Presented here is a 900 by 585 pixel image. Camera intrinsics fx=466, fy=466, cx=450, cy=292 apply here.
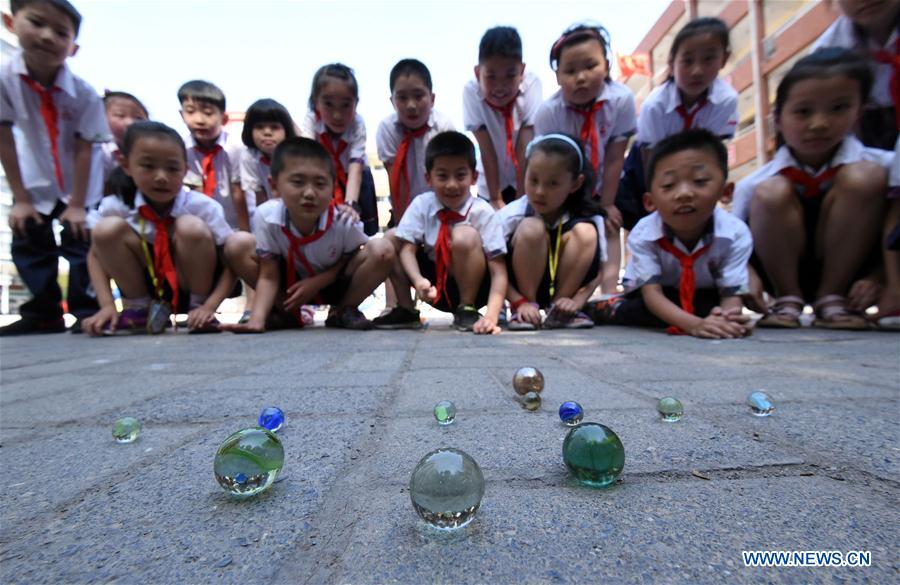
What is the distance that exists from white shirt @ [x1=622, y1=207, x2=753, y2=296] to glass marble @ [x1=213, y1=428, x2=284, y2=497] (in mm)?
2171

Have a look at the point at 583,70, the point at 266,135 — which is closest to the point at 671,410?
the point at 583,70

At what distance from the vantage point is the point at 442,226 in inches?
106

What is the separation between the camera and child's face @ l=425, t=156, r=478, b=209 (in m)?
2.66

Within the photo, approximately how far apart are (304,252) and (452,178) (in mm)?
947

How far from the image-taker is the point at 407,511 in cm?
49

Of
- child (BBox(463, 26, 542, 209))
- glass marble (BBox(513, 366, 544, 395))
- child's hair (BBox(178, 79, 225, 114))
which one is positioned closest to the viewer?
glass marble (BBox(513, 366, 544, 395))

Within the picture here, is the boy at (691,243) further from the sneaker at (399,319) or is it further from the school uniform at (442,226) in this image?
the sneaker at (399,319)

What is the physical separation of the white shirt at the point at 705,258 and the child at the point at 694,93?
0.83 metres

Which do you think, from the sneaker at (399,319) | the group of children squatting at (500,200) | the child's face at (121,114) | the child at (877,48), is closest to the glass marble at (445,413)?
the group of children squatting at (500,200)

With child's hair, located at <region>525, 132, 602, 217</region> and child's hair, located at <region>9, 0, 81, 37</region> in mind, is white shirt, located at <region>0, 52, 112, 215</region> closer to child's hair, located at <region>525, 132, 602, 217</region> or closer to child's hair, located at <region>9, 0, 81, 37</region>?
child's hair, located at <region>9, 0, 81, 37</region>

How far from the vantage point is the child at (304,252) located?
8.30ft

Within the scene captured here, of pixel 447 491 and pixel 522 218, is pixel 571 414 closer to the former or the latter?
pixel 447 491

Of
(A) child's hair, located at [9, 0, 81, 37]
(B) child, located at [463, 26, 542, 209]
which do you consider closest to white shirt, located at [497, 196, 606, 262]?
(B) child, located at [463, 26, 542, 209]

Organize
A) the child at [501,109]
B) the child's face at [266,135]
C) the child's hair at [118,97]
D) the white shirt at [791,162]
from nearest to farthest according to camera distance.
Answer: the white shirt at [791,162]
the child at [501,109]
the child's face at [266,135]
the child's hair at [118,97]
